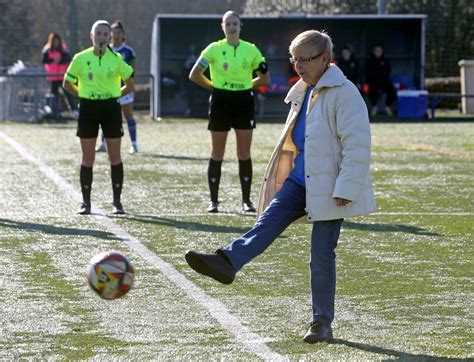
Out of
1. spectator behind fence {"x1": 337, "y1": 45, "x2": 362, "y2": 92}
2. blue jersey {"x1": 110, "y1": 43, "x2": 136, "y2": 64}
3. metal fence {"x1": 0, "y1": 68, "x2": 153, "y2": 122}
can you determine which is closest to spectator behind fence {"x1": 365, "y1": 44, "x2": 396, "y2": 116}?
spectator behind fence {"x1": 337, "y1": 45, "x2": 362, "y2": 92}

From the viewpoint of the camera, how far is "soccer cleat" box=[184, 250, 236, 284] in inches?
277

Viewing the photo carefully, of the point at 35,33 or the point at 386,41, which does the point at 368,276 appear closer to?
the point at 386,41

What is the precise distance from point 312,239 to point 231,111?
20.2ft

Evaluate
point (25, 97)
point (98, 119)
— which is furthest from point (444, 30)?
point (98, 119)

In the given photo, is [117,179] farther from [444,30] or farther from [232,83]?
[444,30]

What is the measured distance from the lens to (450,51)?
44.1m

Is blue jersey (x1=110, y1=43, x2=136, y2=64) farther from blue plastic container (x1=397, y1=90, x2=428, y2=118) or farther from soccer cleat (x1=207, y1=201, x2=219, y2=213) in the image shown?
blue plastic container (x1=397, y1=90, x2=428, y2=118)

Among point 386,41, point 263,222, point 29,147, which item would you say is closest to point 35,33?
point 386,41

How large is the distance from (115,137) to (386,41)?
73.0ft

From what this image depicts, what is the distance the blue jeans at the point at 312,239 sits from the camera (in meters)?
7.16

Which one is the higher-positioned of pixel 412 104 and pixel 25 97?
pixel 25 97

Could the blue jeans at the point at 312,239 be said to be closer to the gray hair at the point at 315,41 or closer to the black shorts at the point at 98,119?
the gray hair at the point at 315,41

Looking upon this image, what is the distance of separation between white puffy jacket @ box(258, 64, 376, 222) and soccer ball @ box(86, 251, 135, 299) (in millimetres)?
1135

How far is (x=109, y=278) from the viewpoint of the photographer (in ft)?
24.6
